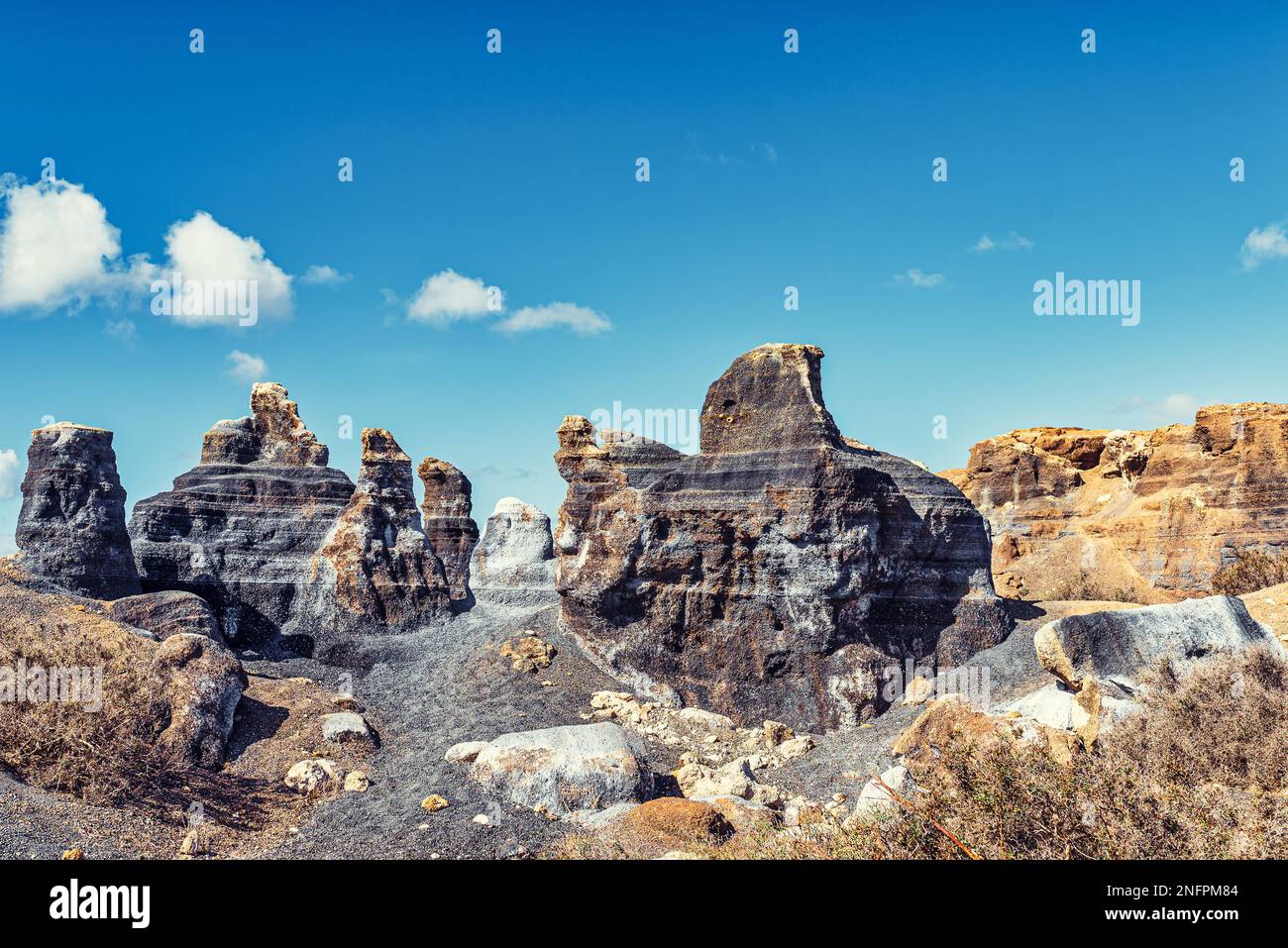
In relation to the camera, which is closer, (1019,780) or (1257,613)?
(1019,780)

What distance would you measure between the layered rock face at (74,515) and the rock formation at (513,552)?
17.5 m

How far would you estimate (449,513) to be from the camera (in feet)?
131

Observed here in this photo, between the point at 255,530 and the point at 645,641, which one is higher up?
the point at 255,530

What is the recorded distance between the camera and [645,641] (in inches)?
894

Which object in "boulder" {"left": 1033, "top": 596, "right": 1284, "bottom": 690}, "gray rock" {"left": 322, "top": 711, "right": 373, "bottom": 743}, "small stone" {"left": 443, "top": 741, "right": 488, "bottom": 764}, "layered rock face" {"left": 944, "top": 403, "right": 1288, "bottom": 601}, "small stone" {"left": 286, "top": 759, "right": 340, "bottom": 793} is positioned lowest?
"small stone" {"left": 286, "top": 759, "right": 340, "bottom": 793}

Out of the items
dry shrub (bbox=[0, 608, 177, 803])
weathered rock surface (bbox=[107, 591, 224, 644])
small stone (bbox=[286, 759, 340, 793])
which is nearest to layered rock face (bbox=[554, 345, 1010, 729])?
small stone (bbox=[286, 759, 340, 793])

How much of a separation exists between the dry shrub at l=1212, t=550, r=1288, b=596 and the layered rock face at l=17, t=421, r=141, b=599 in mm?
33569

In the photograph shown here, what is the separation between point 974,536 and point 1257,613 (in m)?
6.14

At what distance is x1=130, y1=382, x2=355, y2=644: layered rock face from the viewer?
27203mm

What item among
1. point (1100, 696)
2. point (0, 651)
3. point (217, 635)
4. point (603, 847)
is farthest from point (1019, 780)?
point (217, 635)

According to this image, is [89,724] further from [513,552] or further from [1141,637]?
[513,552]

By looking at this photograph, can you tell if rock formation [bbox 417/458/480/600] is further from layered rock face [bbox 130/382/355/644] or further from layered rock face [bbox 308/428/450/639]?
layered rock face [bbox 130/382/355/644]

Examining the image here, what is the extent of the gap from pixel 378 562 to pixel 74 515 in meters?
8.50

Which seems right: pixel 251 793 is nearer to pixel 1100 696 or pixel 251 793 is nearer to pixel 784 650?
pixel 784 650
